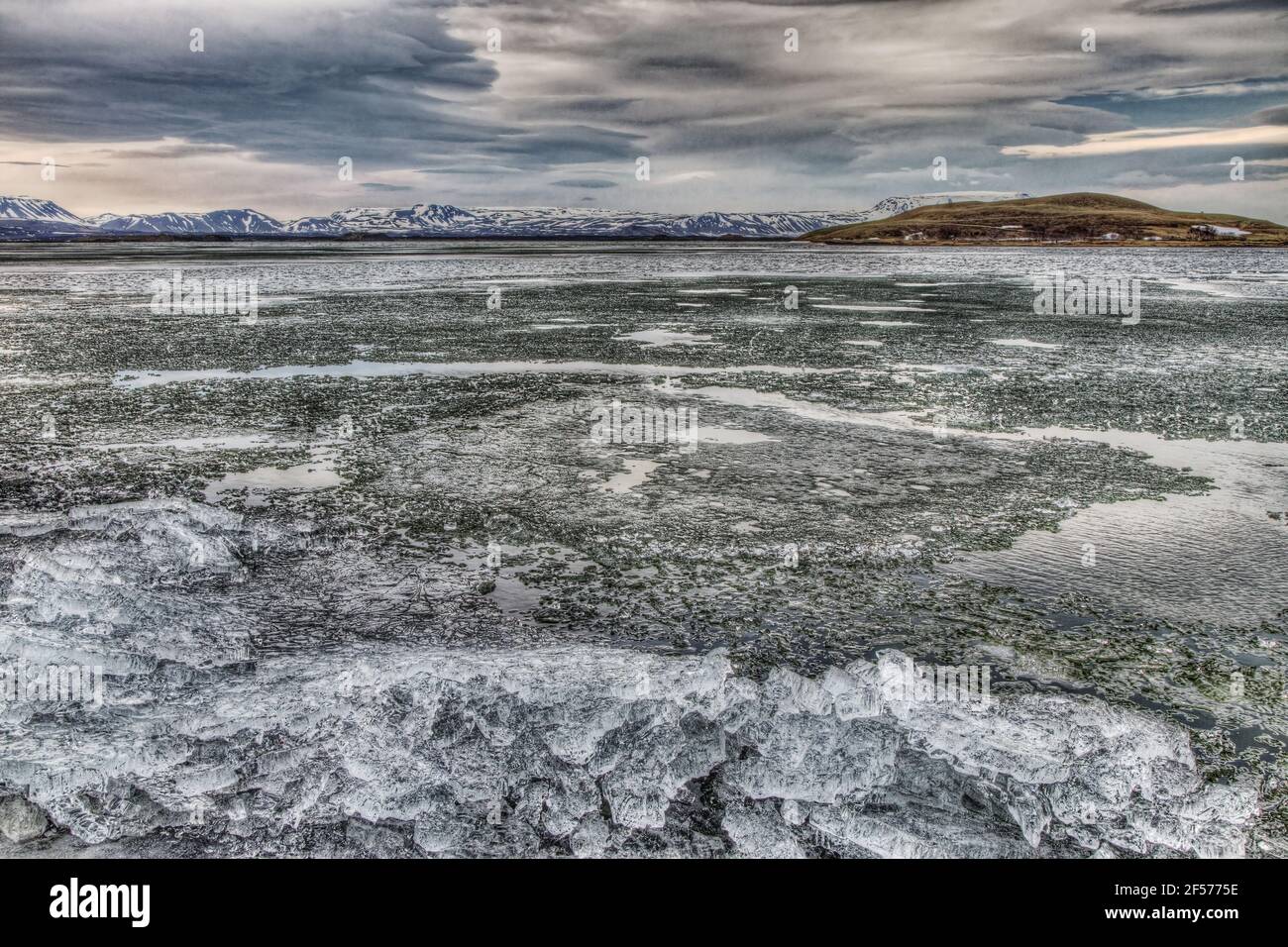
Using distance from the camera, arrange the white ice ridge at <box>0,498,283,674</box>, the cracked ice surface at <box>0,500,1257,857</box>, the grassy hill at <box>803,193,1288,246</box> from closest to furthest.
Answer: the cracked ice surface at <box>0,500,1257,857</box> → the white ice ridge at <box>0,498,283,674</box> → the grassy hill at <box>803,193,1288,246</box>

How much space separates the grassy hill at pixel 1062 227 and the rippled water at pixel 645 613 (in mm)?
115638

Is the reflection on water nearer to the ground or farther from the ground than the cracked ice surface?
farther from the ground

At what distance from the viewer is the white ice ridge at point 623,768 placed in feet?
14.0

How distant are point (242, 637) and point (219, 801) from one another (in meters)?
1.97

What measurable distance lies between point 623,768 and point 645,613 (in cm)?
202

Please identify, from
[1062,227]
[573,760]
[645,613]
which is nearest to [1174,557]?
[645,613]

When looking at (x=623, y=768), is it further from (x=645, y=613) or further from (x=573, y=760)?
(x=645, y=613)

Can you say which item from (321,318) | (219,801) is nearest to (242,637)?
(219,801)

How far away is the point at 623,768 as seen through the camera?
471cm

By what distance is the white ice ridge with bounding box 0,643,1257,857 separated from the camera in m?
4.28

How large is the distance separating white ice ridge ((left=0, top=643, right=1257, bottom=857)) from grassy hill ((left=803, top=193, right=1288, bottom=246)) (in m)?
122

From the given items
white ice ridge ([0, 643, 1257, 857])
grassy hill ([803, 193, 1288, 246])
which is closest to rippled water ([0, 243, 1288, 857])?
white ice ridge ([0, 643, 1257, 857])

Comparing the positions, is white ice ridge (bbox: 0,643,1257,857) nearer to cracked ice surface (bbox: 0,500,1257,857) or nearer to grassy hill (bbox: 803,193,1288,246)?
cracked ice surface (bbox: 0,500,1257,857)
